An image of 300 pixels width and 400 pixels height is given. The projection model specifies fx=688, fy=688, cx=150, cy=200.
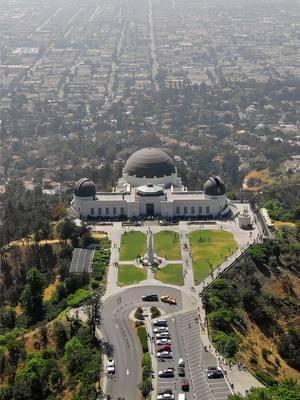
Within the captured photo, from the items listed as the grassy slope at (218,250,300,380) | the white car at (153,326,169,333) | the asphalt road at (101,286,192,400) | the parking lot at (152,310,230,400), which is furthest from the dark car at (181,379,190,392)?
the white car at (153,326,169,333)

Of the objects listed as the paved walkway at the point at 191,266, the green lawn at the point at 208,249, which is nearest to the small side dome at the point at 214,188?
the paved walkway at the point at 191,266

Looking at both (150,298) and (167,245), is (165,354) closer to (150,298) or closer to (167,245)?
(150,298)

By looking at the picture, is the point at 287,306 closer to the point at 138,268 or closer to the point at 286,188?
the point at 138,268

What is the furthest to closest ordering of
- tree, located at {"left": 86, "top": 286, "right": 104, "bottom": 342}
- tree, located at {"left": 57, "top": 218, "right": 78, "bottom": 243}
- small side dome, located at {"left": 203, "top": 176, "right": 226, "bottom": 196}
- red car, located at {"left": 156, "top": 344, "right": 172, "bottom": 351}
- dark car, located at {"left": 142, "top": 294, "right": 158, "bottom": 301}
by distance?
small side dome, located at {"left": 203, "top": 176, "right": 226, "bottom": 196} → tree, located at {"left": 57, "top": 218, "right": 78, "bottom": 243} → dark car, located at {"left": 142, "top": 294, "right": 158, "bottom": 301} → tree, located at {"left": 86, "top": 286, "right": 104, "bottom": 342} → red car, located at {"left": 156, "top": 344, "right": 172, "bottom": 351}

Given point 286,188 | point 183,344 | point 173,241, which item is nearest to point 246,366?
point 183,344

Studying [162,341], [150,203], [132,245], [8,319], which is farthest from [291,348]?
[150,203]

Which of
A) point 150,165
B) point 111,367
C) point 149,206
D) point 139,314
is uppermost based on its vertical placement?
point 111,367

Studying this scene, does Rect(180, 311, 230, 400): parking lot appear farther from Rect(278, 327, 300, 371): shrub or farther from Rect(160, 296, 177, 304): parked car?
Rect(278, 327, 300, 371): shrub
